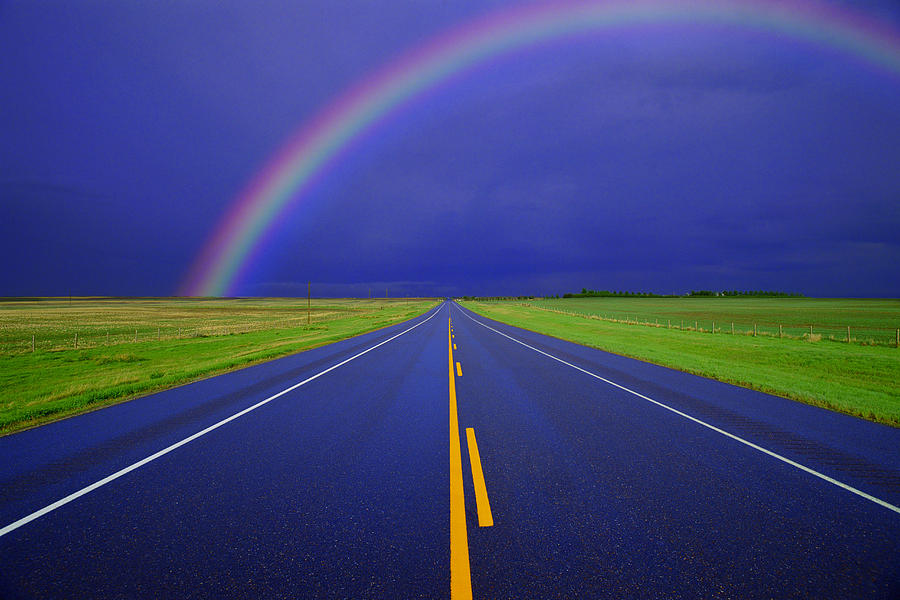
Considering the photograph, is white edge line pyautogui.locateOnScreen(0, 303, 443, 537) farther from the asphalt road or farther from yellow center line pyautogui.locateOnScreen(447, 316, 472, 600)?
yellow center line pyautogui.locateOnScreen(447, 316, 472, 600)

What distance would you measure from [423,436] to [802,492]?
183 inches

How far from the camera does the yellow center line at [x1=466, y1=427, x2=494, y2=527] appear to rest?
3.56 m

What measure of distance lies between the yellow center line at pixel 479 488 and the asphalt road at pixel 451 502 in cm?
4

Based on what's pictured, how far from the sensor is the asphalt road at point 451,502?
2.78 m

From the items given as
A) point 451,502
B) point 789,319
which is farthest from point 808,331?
point 451,502

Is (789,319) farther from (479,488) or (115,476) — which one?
(115,476)

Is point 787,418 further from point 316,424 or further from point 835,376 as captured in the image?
point 316,424

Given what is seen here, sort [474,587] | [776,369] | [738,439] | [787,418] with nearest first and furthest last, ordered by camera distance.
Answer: [474,587] < [738,439] < [787,418] < [776,369]

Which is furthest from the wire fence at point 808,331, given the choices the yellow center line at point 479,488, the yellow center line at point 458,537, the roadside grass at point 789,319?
the yellow center line at point 458,537

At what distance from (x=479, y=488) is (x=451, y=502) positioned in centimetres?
45

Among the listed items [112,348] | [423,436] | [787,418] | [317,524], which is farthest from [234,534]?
[112,348]

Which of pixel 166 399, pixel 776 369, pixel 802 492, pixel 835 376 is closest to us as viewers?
pixel 802 492

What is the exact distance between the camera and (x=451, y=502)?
3891mm

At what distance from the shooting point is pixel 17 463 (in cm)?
498
